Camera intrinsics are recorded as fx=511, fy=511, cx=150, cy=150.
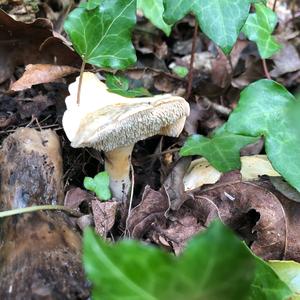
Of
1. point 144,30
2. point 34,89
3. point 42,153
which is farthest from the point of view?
point 144,30

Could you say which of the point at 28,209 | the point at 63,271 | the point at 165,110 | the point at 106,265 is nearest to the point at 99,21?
the point at 165,110

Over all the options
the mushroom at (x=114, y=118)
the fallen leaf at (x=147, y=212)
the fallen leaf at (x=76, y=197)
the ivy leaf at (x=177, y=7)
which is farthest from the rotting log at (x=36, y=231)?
the ivy leaf at (x=177, y=7)

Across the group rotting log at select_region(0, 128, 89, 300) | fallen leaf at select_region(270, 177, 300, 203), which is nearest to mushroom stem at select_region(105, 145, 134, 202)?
rotting log at select_region(0, 128, 89, 300)

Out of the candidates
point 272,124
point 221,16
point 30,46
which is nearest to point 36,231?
point 272,124

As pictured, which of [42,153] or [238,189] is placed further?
[238,189]

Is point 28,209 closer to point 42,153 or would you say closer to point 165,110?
point 42,153

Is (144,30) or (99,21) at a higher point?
(99,21)

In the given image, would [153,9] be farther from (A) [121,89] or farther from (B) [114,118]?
(B) [114,118]
